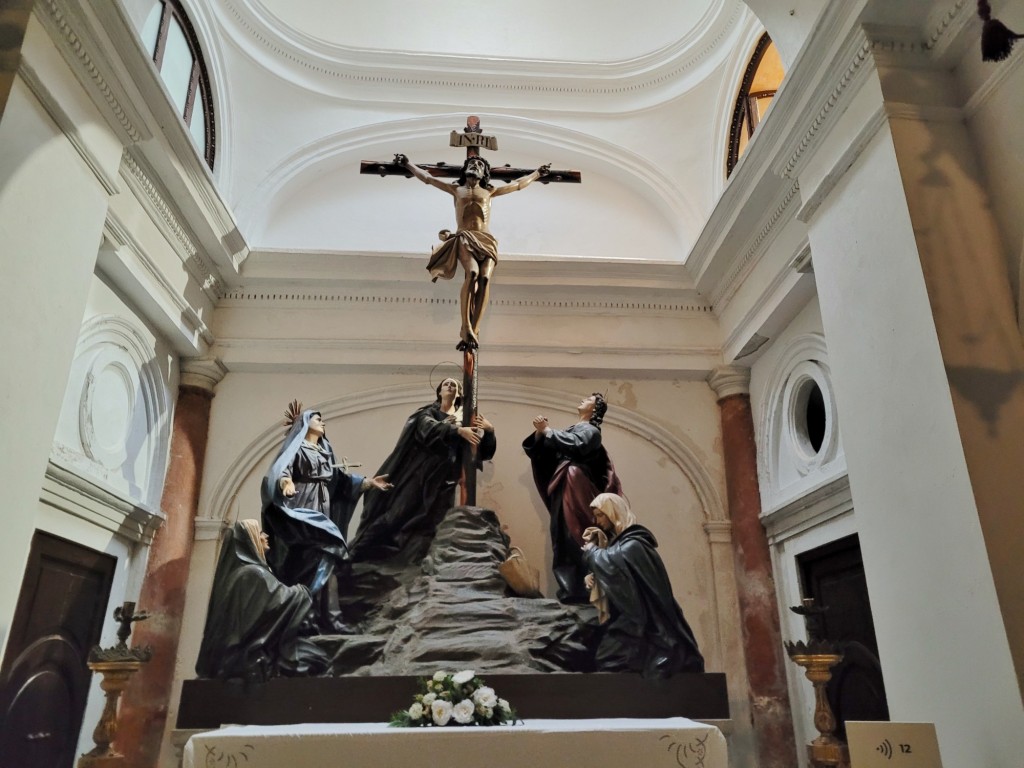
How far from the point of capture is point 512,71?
859 centimetres

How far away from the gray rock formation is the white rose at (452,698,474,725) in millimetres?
829

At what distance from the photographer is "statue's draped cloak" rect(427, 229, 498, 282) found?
6191mm

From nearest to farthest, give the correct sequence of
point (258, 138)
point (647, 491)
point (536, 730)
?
1. point (536, 730)
2. point (647, 491)
3. point (258, 138)

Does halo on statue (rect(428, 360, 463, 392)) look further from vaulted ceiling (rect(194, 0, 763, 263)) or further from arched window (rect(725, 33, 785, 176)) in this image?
arched window (rect(725, 33, 785, 176))

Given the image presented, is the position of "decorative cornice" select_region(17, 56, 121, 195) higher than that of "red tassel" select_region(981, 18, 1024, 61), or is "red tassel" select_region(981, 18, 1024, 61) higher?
"decorative cornice" select_region(17, 56, 121, 195)

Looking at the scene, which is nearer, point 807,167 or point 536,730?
point 536,730

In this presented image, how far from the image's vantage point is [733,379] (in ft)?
23.9

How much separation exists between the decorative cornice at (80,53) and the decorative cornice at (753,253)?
13.4 ft

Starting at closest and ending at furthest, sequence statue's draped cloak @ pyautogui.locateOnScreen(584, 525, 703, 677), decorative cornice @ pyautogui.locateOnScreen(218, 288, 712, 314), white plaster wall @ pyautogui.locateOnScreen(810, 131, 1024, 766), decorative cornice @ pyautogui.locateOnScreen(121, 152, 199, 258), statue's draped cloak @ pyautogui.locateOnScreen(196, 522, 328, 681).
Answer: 1. white plaster wall @ pyautogui.locateOnScreen(810, 131, 1024, 766)
2. statue's draped cloak @ pyautogui.locateOnScreen(196, 522, 328, 681)
3. statue's draped cloak @ pyautogui.locateOnScreen(584, 525, 703, 677)
4. decorative cornice @ pyautogui.locateOnScreen(121, 152, 199, 258)
5. decorative cornice @ pyautogui.locateOnScreen(218, 288, 712, 314)

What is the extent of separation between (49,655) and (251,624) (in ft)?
5.13

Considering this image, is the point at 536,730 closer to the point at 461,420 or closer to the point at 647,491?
the point at 461,420

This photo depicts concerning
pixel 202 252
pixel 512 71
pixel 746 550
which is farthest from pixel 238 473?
pixel 512 71

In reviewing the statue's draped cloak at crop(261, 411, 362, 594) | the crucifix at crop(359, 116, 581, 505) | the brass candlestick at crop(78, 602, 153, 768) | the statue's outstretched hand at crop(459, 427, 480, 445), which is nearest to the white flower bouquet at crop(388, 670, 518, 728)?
the brass candlestick at crop(78, 602, 153, 768)

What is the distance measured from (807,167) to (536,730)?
3.54m
